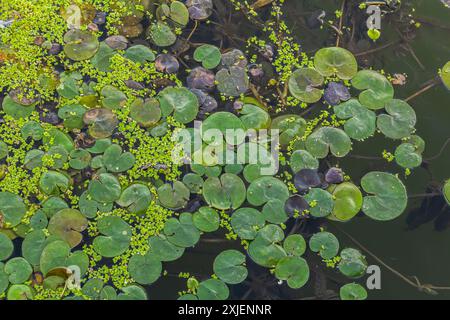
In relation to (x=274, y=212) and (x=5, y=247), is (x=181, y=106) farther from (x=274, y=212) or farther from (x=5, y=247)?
(x=5, y=247)

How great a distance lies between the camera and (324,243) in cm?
226

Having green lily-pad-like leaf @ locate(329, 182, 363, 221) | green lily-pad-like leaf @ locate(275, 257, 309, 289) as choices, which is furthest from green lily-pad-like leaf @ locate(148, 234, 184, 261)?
green lily-pad-like leaf @ locate(329, 182, 363, 221)

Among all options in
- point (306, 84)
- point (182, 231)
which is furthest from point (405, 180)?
point (182, 231)

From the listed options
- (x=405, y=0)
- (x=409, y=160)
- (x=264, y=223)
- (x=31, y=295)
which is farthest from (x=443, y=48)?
(x=31, y=295)

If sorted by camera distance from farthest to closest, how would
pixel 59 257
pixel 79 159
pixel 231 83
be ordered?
pixel 231 83 < pixel 79 159 < pixel 59 257

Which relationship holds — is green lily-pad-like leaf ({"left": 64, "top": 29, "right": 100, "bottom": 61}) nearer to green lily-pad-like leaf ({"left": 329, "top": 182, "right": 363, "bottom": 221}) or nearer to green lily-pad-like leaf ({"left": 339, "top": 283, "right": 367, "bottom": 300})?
green lily-pad-like leaf ({"left": 329, "top": 182, "right": 363, "bottom": 221})

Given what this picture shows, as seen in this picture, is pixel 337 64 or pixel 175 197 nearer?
pixel 175 197

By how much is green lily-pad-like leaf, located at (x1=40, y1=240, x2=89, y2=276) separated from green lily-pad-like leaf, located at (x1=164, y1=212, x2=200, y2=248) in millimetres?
452

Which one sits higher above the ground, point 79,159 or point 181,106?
point 181,106

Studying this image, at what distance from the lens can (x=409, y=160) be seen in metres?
2.35

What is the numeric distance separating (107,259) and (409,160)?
1725mm

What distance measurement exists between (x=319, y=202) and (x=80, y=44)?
5.24 feet

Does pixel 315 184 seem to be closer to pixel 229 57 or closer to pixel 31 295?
pixel 229 57

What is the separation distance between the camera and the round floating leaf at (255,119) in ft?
7.62
